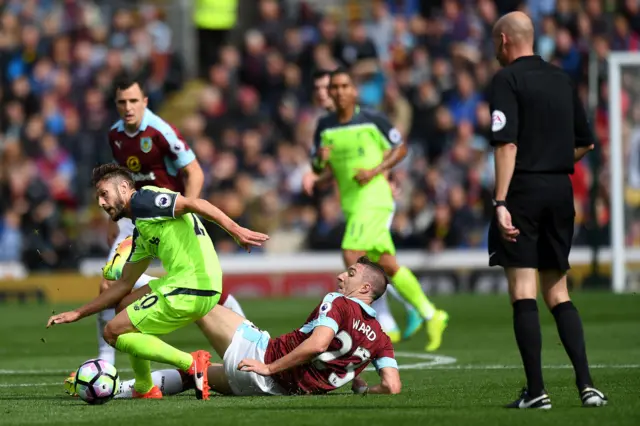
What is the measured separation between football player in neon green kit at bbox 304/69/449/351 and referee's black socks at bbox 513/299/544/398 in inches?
217

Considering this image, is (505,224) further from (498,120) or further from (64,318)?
(64,318)

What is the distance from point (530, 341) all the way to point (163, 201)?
97.0 inches

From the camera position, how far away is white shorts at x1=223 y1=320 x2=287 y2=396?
8641 mm

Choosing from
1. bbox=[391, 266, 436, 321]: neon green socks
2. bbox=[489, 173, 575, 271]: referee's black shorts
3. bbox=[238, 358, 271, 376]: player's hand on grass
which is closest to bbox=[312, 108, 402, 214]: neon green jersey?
bbox=[391, 266, 436, 321]: neon green socks

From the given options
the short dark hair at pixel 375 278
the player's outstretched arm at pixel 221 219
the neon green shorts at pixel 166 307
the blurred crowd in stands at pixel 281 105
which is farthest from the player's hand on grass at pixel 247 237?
the blurred crowd in stands at pixel 281 105

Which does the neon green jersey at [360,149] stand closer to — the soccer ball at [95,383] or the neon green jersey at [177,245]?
the neon green jersey at [177,245]

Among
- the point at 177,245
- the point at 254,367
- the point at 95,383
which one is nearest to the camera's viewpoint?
the point at 254,367

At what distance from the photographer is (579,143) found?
7977mm

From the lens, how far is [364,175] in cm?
1341

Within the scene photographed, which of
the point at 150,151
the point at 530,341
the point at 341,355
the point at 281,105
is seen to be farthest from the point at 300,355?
the point at 281,105

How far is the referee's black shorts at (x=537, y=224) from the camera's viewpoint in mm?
7586

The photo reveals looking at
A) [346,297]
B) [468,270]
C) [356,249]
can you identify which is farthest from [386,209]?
[468,270]

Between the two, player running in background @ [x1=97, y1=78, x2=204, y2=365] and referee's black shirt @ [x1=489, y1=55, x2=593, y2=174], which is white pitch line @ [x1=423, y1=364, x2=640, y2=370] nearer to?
player running in background @ [x1=97, y1=78, x2=204, y2=365]

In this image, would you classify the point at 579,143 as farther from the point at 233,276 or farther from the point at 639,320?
the point at 233,276
